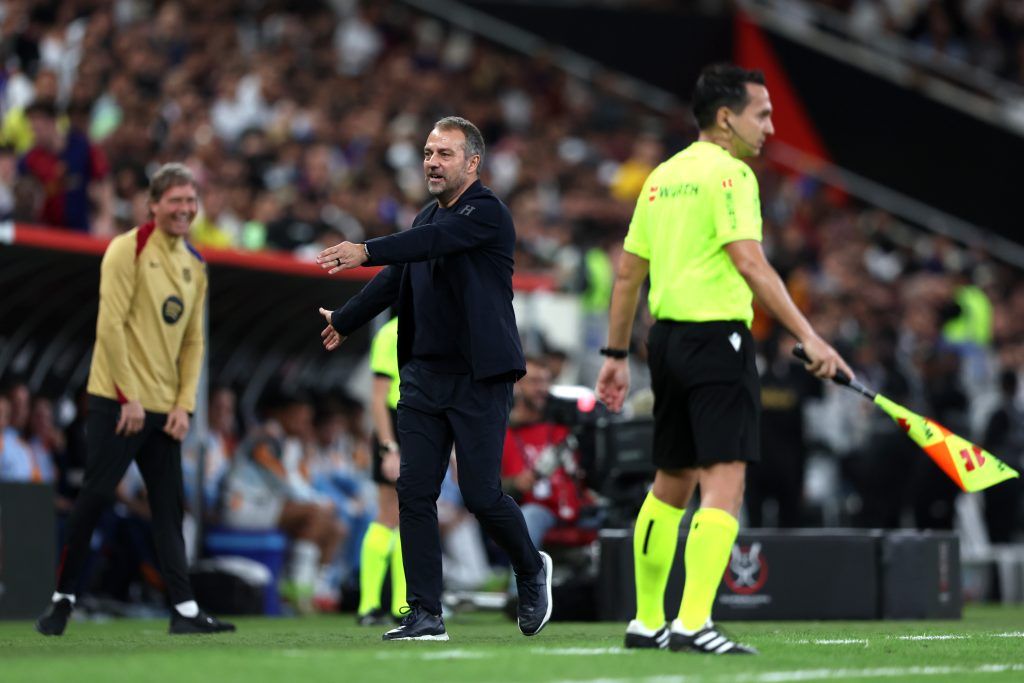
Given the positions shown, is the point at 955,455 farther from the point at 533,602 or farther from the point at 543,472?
the point at 543,472

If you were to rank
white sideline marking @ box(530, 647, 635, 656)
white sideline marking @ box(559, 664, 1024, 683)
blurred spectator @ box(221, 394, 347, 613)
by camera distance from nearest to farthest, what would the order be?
white sideline marking @ box(559, 664, 1024, 683)
white sideline marking @ box(530, 647, 635, 656)
blurred spectator @ box(221, 394, 347, 613)

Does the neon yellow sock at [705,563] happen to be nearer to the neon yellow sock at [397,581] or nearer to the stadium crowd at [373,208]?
the neon yellow sock at [397,581]

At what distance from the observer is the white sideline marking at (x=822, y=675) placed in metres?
5.84

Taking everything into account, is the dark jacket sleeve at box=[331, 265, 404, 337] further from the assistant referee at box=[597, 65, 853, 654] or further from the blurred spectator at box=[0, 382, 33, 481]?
the blurred spectator at box=[0, 382, 33, 481]

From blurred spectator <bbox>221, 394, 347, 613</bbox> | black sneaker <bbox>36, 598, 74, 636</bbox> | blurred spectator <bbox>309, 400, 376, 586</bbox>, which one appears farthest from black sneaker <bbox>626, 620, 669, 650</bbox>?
blurred spectator <bbox>309, 400, 376, 586</bbox>

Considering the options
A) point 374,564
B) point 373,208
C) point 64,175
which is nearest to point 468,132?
point 374,564

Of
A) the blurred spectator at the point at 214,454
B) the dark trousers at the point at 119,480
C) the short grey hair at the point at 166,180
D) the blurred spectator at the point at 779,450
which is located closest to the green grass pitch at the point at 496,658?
the dark trousers at the point at 119,480

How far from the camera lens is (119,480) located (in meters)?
9.72

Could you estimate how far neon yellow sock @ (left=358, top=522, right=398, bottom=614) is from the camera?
A: 11.2 meters

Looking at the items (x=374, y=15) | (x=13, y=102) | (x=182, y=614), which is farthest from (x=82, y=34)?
(x=182, y=614)

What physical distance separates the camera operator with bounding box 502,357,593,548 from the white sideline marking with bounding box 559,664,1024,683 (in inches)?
217

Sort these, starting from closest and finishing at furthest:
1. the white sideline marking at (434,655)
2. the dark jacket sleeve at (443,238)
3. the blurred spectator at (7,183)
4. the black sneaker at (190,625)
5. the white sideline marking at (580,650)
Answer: the white sideline marking at (434,655), the white sideline marking at (580,650), the dark jacket sleeve at (443,238), the black sneaker at (190,625), the blurred spectator at (7,183)

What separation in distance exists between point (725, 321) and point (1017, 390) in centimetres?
1137

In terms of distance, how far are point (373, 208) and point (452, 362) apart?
1015 centimetres
